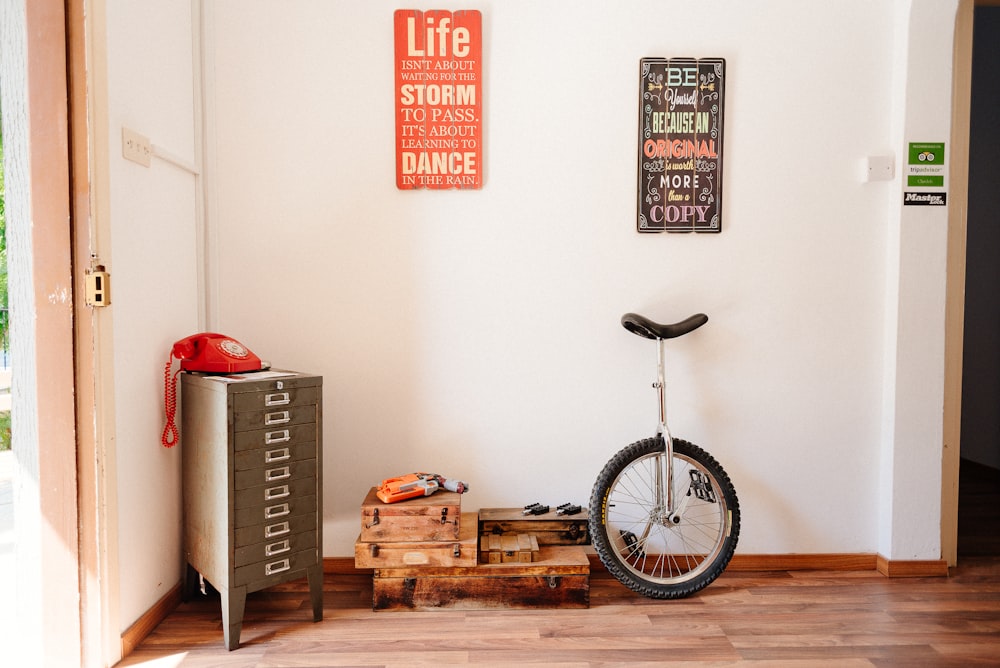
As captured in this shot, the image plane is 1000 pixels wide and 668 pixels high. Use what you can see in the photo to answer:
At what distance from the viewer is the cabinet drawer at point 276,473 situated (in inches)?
74.3

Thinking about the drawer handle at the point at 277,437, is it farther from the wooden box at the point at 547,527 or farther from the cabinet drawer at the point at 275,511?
the wooden box at the point at 547,527

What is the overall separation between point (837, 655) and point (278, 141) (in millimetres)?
2687

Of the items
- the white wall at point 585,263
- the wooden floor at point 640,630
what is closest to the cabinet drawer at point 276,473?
the white wall at point 585,263

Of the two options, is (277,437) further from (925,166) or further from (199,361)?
(925,166)

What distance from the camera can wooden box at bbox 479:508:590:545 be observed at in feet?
7.55

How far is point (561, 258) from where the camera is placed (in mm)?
2430

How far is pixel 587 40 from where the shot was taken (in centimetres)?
238

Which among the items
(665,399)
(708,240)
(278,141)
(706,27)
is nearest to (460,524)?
(665,399)

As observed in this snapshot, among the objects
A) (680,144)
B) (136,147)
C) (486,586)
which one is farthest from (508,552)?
(136,147)

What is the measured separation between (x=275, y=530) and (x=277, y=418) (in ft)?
1.22

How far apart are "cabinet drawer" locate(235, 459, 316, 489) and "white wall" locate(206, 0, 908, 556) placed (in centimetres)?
41

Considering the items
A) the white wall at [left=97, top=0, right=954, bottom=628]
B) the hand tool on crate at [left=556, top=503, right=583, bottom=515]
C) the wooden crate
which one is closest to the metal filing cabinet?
the white wall at [left=97, top=0, right=954, bottom=628]

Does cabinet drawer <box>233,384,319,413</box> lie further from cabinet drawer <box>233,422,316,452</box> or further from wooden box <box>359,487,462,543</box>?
wooden box <box>359,487,462,543</box>

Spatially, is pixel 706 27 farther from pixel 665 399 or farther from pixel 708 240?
pixel 665 399
